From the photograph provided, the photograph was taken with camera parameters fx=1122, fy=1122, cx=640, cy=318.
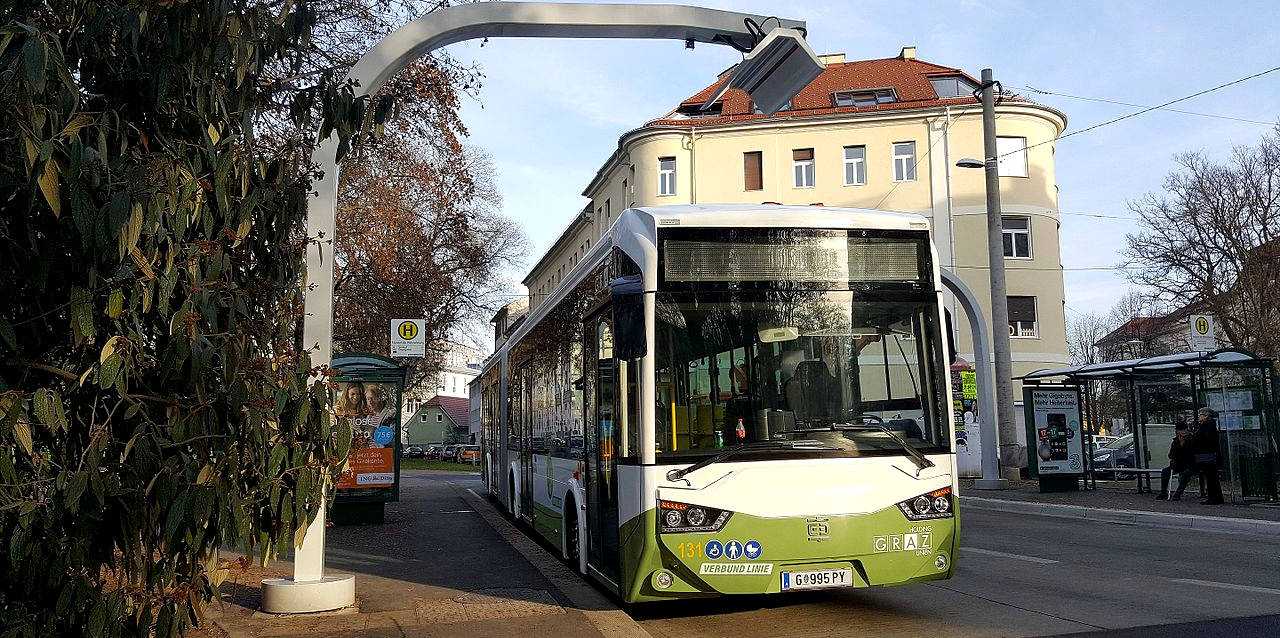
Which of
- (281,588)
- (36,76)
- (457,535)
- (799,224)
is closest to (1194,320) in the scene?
(457,535)

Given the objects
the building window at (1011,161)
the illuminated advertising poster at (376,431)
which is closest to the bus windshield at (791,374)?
the illuminated advertising poster at (376,431)

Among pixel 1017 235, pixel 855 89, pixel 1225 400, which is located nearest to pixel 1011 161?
pixel 1017 235

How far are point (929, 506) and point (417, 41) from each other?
16.8 feet

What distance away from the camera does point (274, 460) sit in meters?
4.63

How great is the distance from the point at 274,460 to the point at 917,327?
5105mm

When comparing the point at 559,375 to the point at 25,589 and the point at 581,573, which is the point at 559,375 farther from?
the point at 25,589

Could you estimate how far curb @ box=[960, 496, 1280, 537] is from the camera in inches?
586

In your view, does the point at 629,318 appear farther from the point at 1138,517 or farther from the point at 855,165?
the point at 855,165

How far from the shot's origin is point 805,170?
46.1 meters

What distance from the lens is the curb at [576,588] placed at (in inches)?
304

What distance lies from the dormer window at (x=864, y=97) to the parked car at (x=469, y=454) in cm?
3020

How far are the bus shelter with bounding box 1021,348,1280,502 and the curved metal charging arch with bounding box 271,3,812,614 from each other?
1387cm

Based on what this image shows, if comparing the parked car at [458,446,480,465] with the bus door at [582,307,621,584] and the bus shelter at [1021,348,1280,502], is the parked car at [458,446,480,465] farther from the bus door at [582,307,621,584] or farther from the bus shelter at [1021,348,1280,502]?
the bus door at [582,307,621,584]

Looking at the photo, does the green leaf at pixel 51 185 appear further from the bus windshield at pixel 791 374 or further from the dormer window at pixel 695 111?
the dormer window at pixel 695 111
